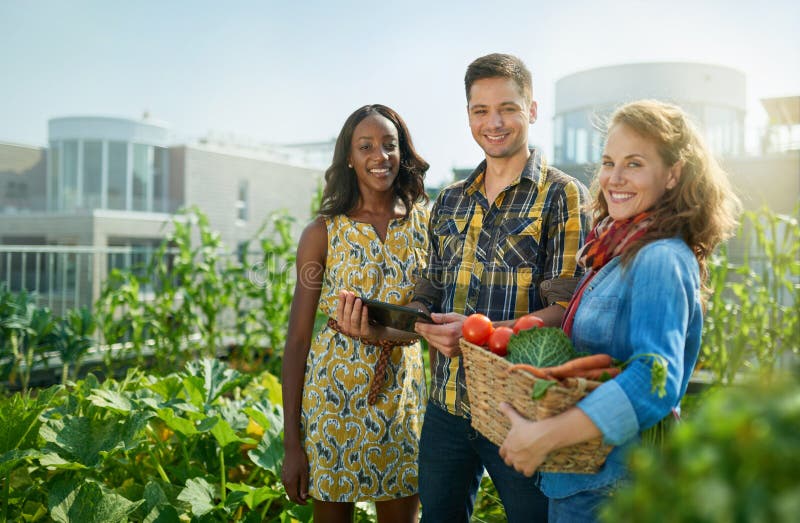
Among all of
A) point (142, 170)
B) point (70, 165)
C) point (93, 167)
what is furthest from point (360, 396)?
point (70, 165)

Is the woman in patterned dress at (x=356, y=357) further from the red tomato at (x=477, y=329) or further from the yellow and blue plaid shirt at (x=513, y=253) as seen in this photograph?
the red tomato at (x=477, y=329)

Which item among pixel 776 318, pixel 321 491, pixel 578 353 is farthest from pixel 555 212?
pixel 776 318

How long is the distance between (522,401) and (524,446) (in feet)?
0.28

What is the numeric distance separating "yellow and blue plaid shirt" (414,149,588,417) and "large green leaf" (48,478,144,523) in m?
1.11

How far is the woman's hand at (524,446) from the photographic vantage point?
1183mm

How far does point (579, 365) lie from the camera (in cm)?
124

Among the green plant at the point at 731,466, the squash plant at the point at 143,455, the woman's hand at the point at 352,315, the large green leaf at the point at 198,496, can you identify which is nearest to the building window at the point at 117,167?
the squash plant at the point at 143,455

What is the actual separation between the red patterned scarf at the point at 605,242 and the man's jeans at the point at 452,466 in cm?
59

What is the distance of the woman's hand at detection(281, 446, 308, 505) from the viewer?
2.32 m

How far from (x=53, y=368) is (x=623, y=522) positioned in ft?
17.8

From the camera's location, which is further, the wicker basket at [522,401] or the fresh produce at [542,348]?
the fresh produce at [542,348]

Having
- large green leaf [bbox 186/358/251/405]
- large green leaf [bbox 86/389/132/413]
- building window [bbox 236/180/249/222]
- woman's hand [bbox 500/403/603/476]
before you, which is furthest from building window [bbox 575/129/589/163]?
woman's hand [bbox 500/403/603/476]

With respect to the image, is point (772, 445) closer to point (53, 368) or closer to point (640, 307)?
point (640, 307)

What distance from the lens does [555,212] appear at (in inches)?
76.3
